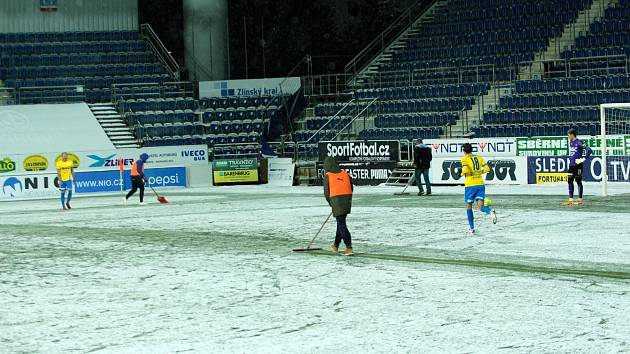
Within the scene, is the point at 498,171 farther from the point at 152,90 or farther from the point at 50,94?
the point at 50,94

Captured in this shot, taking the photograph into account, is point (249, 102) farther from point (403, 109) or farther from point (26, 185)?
point (26, 185)

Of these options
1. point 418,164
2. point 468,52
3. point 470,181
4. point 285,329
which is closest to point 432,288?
point 285,329

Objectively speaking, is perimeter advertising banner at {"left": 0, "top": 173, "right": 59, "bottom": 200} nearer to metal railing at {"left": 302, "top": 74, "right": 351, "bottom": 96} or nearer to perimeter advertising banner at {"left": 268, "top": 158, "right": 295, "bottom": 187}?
perimeter advertising banner at {"left": 268, "top": 158, "right": 295, "bottom": 187}

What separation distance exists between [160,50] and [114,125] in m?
9.41

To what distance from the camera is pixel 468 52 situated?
152 feet

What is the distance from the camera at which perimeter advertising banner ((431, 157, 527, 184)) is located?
35.1m

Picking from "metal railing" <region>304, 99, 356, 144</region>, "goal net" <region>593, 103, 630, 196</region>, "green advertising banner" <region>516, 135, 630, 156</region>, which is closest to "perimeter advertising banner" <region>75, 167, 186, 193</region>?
"metal railing" <region>304, 99, 356, 144</region>

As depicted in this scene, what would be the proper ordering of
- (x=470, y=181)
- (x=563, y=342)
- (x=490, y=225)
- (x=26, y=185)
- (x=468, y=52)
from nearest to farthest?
(x=563, y=342)
(x=470, y=181)
(x=490, y=225)
(x=26, y=185)
(x=468, y=52)

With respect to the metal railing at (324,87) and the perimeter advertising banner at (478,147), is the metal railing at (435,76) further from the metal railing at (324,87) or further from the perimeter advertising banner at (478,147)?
the perimeter advertising banner at (478,147)

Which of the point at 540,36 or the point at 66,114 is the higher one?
the point at 540,36

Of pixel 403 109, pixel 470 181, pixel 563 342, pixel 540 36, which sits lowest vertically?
pixel 563 342

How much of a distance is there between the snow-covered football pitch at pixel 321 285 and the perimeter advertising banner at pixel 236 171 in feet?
61.7

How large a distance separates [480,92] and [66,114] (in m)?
20.0

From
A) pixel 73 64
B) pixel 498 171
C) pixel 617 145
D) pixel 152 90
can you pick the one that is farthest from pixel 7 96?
pixel 617 145
